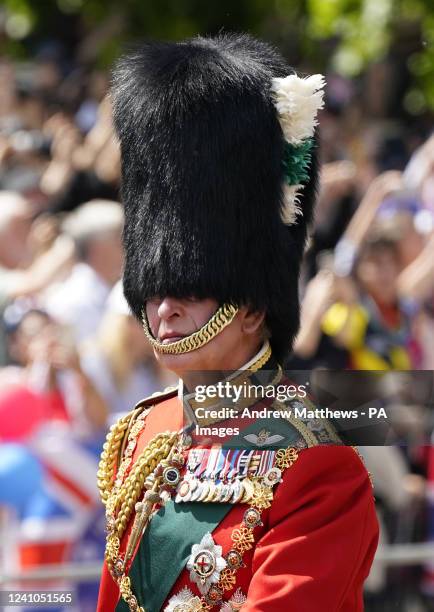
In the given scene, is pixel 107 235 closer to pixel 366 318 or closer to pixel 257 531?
pixel 366 318

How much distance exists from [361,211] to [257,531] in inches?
173

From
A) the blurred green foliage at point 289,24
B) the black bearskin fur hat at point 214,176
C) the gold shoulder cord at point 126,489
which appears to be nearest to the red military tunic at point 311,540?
the gold shoulder cord at point 126,489

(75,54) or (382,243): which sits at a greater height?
(382,243)

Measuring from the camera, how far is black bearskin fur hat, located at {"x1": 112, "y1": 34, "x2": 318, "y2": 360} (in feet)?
10.2

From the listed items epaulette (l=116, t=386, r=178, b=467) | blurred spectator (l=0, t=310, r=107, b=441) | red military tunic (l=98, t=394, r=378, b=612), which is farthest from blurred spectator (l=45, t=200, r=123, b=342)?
red military tunic (l=98, t=394, r=378, b=612)

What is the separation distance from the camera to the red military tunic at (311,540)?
2.81 metres

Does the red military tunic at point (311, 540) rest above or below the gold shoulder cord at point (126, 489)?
above

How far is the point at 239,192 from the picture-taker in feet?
10.3

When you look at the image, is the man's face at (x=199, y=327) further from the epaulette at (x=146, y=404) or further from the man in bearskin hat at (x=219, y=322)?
the epaulette at (x=146, y=404)

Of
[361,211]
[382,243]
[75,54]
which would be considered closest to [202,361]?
[382,243]

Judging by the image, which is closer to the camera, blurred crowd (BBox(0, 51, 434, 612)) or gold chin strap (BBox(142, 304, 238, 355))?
gold chin strap (BBox(142, 304, 238, 355))

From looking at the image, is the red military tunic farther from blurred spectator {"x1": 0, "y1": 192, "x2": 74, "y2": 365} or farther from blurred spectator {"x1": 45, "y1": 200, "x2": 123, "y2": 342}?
blurred spectator {"x1": 0, "y1": 192, "x2": 74, "y2": 365}

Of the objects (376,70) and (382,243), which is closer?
(382,243)

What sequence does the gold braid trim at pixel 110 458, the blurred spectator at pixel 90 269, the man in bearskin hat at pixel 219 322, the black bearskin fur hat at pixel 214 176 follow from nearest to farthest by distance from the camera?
the man in bearskin hat at pixel 219 322 → the black bearskin fur hat at pixel 214 176 → the gold braid trim at pixel 110 458 → the blurred spectator at pixel 90 269
